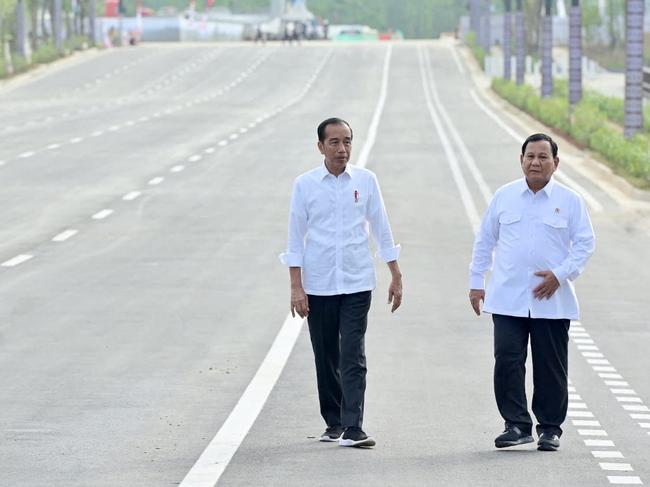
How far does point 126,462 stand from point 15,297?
8.37 metres

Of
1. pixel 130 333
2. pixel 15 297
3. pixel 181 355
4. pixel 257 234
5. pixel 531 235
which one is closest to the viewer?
pixel 531 235

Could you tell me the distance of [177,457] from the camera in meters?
9.61

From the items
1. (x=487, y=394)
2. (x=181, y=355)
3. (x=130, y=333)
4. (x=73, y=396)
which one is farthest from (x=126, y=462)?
(x=130, y=333)

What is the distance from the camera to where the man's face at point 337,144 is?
9.84 meters

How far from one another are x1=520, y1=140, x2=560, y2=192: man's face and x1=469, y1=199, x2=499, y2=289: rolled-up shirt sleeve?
0.28 metres

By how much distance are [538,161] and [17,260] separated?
473 inches

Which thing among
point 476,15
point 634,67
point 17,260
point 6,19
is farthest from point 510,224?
point 6,19

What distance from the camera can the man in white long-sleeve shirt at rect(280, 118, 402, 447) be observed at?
9961 millimetres

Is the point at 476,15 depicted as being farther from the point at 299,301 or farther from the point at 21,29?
the point at 299,301

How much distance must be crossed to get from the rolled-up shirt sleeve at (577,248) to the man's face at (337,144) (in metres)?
1.25

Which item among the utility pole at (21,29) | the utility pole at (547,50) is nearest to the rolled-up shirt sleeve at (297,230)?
the utility pole at (547,50)

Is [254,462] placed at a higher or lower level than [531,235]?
lower

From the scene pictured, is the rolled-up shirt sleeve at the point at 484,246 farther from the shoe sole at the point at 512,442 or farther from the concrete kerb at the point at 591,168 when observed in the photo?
the concrete kerb at the point at 591,168

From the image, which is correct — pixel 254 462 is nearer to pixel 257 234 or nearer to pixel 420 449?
pixel 420 449
